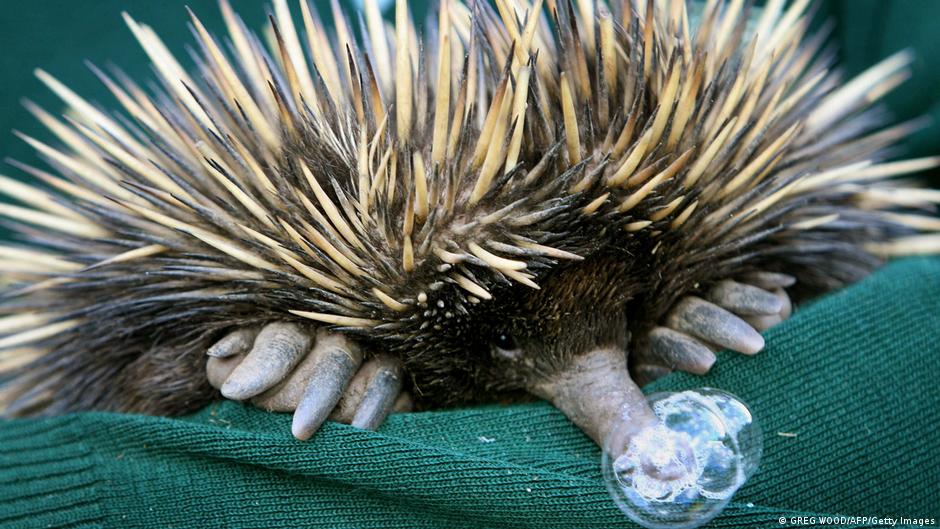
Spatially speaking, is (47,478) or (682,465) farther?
(47,478)

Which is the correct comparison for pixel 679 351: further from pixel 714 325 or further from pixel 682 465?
pixel 682 465

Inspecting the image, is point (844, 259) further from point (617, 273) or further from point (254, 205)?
point (254, 205)

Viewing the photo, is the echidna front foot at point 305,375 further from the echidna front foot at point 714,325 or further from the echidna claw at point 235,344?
the echidna front foot at point 714,325

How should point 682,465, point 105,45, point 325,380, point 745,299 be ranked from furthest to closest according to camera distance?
point 105,45 < point 745,299 < point 325,380 < point 682,465

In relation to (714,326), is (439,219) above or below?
above

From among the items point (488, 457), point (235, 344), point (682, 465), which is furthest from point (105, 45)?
point (682, 465)

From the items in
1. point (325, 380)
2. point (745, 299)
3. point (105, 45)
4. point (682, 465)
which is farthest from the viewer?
point (105, 45)

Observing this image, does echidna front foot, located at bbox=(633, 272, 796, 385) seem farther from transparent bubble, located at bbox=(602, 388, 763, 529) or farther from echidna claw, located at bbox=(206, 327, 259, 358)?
echidna claw, located at bbox=(206, 327, 259, 358)
